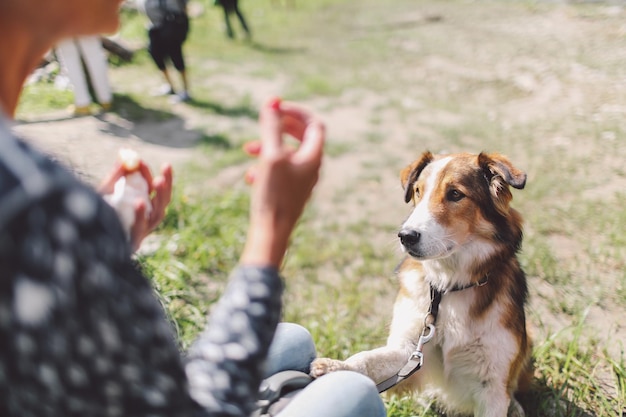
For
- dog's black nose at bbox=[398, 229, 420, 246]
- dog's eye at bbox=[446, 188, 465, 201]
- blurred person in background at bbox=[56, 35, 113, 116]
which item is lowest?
dog's black nose at bbox=[398, 229, 420, 246]

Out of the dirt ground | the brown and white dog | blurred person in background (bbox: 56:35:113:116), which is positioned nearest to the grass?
the dirt ground

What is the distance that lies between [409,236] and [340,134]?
389cm

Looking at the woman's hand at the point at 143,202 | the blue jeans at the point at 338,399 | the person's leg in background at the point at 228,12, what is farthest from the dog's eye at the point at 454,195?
the person's leg in background at the point at 228,12

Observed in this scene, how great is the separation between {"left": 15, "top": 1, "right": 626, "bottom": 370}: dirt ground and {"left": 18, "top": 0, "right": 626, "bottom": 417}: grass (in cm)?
4

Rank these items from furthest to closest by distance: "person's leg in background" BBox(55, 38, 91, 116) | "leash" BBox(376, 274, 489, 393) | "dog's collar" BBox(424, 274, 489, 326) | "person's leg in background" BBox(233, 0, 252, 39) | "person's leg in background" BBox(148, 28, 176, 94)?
"person's leg in background" BBox(233, 0, 252, 39)
"person's leg in background" BBox(148, 28, 176, 94)
"person's leg in background" BBox(55, 38, 91, 116)
"dog's collar" BBox(424, 274, 489, 326)
"leash" BBox(376, 274, 489, 393)

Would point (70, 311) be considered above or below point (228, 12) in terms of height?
below

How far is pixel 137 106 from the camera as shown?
269 inches

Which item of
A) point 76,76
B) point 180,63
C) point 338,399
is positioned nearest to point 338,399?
point 338,399

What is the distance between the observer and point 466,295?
2.29 m

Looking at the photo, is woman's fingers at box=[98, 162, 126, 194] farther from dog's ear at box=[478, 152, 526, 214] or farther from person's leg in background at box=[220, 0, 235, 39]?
person's leg in background at box=[220, 0, 235, 39]

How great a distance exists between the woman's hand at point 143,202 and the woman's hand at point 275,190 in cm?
40

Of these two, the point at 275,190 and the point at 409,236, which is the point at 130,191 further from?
the point at 409,236

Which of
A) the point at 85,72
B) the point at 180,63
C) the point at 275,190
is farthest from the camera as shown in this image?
the point at 180,63

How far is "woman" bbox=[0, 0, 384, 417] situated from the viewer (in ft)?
2.49
